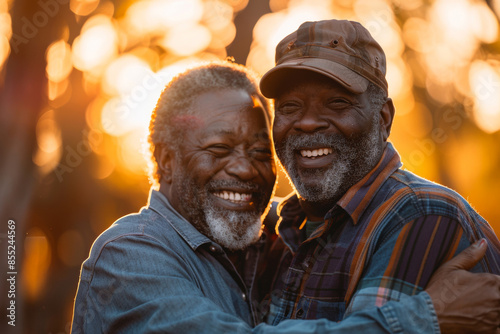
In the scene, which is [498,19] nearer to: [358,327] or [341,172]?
[341,172]

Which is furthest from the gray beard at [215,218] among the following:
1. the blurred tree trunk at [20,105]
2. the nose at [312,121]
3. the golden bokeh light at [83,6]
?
the golden bokeh light at [83,6]

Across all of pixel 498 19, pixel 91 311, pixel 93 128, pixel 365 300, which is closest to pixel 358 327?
pixel 365 300

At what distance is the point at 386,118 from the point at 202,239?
5.00 feet

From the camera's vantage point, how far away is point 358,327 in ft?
8.25

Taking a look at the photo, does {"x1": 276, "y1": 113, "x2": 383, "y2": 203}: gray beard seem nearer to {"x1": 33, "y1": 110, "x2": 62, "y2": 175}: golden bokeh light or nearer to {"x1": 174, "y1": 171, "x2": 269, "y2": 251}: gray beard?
{"x1": 174, "y1": 171, "x2": 269, "y2": 251}: gray beard

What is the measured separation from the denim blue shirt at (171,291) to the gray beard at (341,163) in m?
0.82

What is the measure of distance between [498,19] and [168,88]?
35.7 feet

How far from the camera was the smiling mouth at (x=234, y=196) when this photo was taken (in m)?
3.85

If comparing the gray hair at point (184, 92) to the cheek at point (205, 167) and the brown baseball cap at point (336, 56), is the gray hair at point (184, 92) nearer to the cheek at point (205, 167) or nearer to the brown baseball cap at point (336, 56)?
the cheek at point (205, 167)

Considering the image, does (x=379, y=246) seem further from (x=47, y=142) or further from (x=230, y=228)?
(x=47, y=142)

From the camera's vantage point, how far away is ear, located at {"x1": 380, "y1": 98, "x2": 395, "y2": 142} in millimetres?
3611

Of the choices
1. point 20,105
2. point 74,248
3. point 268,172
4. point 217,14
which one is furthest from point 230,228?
point 217,14

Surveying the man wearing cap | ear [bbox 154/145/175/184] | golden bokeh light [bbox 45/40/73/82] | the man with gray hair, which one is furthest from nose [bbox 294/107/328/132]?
golden bokeh light [bbox 45/40/73/82]

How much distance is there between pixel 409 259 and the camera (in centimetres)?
269
